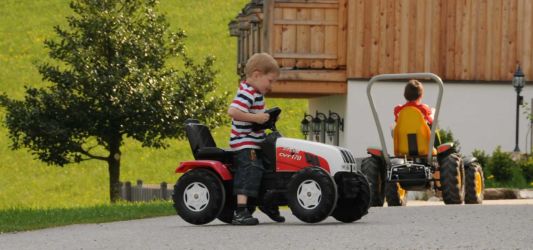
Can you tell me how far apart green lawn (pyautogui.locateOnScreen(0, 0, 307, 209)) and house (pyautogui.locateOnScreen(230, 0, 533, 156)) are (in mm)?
6376

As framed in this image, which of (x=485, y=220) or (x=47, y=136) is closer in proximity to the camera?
(x=485, y=220)

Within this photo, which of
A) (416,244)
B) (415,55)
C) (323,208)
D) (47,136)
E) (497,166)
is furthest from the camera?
(47,136)

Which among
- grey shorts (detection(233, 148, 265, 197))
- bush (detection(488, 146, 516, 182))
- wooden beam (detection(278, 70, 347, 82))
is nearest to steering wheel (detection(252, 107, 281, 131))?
grey shorts (detection(233, 148, 265, 197))

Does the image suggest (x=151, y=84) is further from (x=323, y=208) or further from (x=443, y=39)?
(x=323, y=208)

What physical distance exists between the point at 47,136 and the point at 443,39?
36.2 ft

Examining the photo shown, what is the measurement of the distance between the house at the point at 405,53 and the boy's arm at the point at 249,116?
71.4 ft

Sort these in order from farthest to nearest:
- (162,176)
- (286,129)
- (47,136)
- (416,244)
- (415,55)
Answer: (286,129), (162,176), (47,136), (415,55), (416,244)

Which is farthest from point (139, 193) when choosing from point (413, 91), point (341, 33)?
point (413, 91)

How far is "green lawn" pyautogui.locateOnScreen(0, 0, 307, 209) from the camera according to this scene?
5684cm

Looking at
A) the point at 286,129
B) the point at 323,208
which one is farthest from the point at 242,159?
the point at 286,129

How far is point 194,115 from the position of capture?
42.8m

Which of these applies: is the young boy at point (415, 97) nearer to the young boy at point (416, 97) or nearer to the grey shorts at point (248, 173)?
the young boy at point (416, 97)

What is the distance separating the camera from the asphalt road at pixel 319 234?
1277 cm

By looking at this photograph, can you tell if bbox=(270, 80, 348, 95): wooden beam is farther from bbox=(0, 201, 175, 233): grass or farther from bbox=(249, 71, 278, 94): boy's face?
bbox=(249, 71, 278, 94): boy's face
